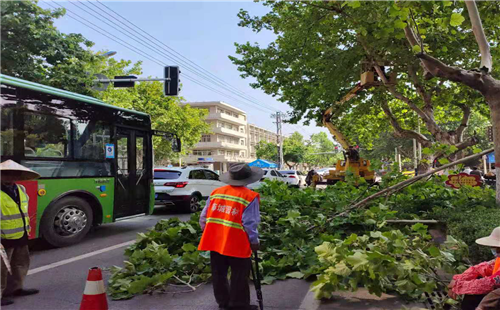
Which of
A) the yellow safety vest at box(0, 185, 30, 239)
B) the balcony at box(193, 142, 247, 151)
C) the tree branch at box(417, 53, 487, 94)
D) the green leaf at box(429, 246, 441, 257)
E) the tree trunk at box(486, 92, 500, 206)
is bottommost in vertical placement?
the green leaf at box(429, 246, 441, 257)

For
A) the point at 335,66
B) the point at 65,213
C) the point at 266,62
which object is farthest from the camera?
the point at 266,62

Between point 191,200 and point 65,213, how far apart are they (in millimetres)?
4618

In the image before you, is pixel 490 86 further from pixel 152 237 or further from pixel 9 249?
pixel 9 249

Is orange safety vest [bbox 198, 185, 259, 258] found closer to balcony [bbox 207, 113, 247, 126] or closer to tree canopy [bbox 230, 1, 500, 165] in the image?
tree canopy [bbox 230, 1, 500, 165]

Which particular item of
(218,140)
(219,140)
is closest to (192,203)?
(218,140)

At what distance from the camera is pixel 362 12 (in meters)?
7.23

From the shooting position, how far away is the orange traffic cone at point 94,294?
2.94m

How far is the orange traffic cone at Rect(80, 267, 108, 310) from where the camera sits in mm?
2943

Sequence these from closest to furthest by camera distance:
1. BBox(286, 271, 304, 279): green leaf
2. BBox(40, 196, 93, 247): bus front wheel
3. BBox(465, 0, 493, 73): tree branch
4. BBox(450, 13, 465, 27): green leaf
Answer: BBox(286, 271, 304, 279): green leaf
BBox(450, 13, 465, 27): green leaf
BBox(465, 0, 493, 73): tree branch
BBox(40, 196, 93, 247): bus front wheel

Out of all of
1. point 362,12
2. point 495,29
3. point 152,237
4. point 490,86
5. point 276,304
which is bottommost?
point 276,304

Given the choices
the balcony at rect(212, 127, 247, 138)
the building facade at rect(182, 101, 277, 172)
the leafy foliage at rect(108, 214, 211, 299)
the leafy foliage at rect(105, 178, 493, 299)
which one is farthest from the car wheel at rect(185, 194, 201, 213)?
the balcony at rect(212, 127, 247, 138)

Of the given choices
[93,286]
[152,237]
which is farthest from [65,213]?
[93,286]

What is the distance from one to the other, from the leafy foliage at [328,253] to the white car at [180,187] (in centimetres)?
413

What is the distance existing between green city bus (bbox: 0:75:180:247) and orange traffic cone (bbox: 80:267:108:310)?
12.2 ft
